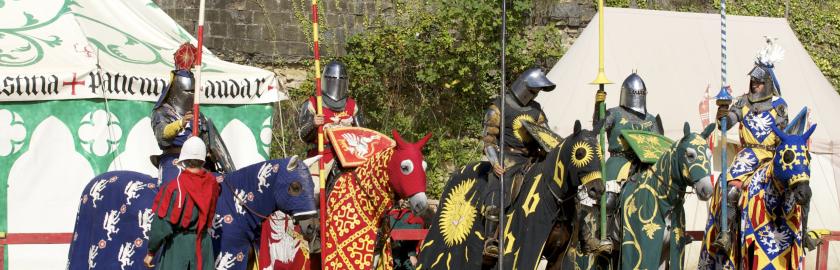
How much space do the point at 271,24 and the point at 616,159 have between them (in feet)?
19.4

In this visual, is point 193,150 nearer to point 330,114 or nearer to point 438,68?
point 330,114

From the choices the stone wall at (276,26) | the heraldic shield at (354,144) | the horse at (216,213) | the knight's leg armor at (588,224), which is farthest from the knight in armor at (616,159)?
the stone wall at (276,26)

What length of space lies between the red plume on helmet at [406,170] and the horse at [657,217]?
2217 millimetres

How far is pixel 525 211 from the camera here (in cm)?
943

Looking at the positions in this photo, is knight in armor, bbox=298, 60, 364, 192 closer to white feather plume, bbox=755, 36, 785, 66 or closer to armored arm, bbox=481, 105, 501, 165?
armored arm, bbox=481, 105, 501, 165

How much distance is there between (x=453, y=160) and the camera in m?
16.5

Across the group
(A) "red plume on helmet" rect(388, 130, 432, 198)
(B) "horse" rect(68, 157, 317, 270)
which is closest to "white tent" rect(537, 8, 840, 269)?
(A) "red plume on helmet" rect(388, 130, 432, 198)

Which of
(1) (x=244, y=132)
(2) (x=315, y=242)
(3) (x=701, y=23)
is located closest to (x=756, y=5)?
(3) (x=701, y=23)

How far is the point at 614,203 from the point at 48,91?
473 cm

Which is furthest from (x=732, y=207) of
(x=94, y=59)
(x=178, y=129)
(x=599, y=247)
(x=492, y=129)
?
(x=94, y=59)

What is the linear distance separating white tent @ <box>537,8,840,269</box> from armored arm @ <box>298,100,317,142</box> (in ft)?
14.1

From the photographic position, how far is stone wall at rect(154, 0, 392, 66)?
618 inches

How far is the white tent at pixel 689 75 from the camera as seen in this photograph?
14320 millimetres

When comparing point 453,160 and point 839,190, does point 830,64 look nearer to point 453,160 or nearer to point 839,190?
point 839,190
